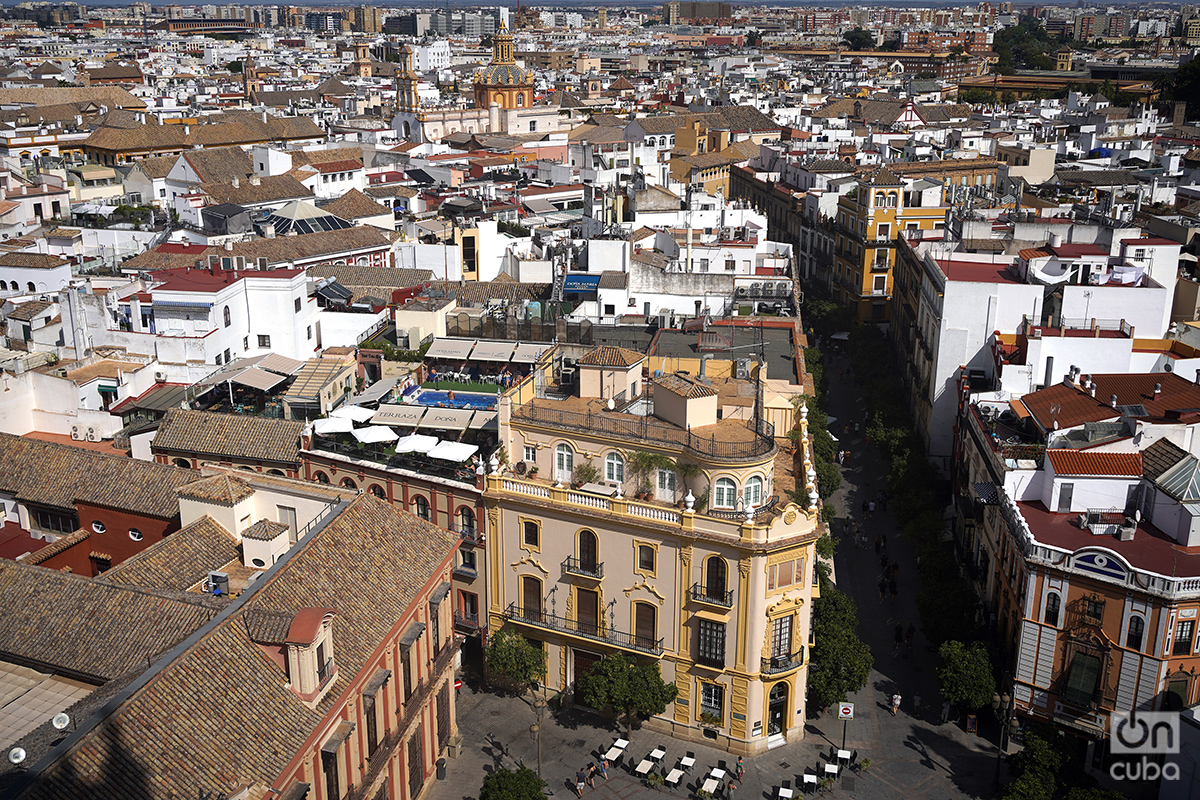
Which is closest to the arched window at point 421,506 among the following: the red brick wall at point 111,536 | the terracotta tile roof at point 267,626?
the red brick wall at point 111,536

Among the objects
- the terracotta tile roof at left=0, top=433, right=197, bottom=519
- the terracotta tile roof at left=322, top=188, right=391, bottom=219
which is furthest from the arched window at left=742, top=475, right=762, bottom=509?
the terracotta tile roof at left=322, top=188, right=391, bottom=219

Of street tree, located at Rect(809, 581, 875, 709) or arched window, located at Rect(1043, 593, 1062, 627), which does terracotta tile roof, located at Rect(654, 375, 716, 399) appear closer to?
street tree, located at Rect(809, 581, 875, 709)

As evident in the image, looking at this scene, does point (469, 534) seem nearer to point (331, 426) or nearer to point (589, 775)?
point (331, 426)

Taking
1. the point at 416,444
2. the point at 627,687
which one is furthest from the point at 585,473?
the point at 416,444

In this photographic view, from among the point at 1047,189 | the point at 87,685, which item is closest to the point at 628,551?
the point at 87,685

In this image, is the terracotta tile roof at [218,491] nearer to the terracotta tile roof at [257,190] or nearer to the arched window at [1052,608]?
the arched window at [1052,608]

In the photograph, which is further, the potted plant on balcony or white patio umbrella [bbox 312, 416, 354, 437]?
white patio umbrella [bbox 312, 416, 354, 437]
